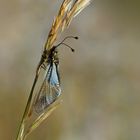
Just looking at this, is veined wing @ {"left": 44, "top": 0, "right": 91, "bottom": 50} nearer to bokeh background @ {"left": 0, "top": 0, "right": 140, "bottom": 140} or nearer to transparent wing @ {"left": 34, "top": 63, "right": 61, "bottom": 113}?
transparent wing @ {"left": 34, "top": 63, "right": 61, "bottom": 113}

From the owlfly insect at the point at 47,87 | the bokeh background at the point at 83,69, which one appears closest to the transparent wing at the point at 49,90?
the owlfly insect at the point at 47,87

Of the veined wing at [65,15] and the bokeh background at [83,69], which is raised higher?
the veined wing at [65,15]

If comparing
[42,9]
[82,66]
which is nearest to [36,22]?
[42,9]

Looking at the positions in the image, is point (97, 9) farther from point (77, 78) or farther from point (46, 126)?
point (46, 126)

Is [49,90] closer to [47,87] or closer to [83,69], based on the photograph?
[47,87]

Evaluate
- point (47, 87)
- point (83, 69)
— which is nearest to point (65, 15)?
point (47, 87)

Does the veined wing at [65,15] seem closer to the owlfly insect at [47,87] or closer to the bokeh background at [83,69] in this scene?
the owlfly insect at [47,87]
